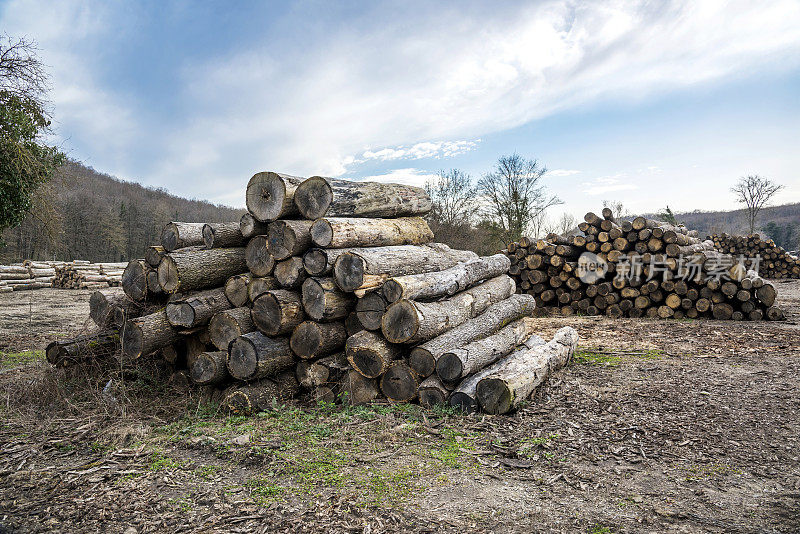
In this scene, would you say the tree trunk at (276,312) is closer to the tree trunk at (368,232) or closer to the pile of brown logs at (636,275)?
the tree trunk at (368,232)

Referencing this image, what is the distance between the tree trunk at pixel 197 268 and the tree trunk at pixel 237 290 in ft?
1.05

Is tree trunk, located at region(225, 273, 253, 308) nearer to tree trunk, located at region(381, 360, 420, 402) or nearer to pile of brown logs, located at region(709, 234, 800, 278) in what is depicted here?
tree trunk, located at region(381, 360, 420, 402)

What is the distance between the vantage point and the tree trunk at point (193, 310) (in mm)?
5688

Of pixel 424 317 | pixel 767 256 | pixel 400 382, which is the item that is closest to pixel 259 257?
pixel 424 317

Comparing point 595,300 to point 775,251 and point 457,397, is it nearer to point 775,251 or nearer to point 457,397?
point 457,397

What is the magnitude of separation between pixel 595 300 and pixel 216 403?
33.0 feet

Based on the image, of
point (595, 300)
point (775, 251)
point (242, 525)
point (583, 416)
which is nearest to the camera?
point (242, 525)

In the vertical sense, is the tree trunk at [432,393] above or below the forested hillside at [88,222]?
below

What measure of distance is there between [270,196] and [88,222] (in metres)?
42.3

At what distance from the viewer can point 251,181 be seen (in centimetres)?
600

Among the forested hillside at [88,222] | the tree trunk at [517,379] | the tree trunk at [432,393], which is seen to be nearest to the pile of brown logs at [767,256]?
the tree trunk at [517,379]

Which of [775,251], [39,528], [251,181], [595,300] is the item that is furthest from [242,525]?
[775,251]

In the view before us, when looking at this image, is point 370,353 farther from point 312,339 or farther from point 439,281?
point 439,281

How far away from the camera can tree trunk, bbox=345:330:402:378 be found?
5121 millimetres
